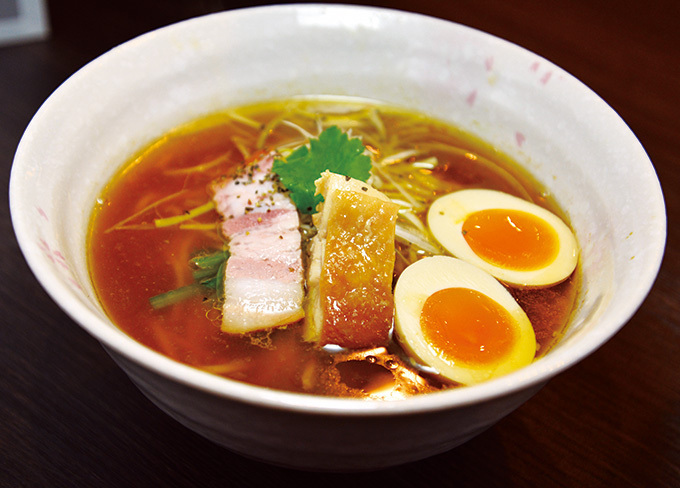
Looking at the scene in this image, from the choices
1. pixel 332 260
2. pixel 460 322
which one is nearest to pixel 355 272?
pixel 332 260

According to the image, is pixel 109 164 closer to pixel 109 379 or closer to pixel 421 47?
pixel 109 379

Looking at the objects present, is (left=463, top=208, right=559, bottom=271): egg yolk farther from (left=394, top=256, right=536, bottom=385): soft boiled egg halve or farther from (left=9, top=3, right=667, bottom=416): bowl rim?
(left=9, top=3, right=667, bottom=416): bowl rim

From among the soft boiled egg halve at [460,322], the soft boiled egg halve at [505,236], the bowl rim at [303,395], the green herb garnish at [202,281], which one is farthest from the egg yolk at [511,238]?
the green herb garnish at [202,281]

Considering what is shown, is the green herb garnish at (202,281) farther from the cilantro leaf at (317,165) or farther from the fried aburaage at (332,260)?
the cilantro leaf at (317,165)

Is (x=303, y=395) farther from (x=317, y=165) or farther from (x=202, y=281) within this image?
(x=317, y=165)

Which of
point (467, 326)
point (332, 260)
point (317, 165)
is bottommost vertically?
point (467, 326)

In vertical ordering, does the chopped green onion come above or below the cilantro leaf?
below

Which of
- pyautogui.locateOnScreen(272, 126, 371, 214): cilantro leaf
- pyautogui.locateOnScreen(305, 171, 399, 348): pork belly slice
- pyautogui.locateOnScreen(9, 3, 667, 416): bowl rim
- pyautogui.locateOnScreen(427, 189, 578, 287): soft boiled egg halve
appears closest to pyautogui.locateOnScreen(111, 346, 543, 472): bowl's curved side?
pyautogui.locateOnScreen(9, 3, 667, 416): bowl rim
